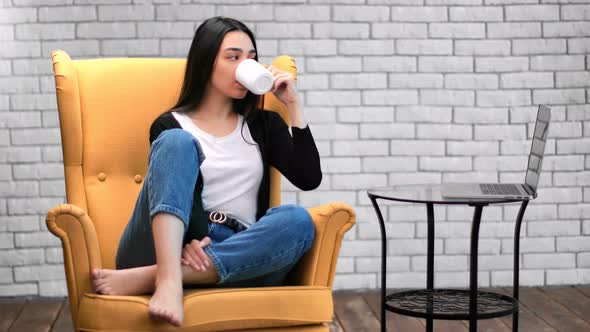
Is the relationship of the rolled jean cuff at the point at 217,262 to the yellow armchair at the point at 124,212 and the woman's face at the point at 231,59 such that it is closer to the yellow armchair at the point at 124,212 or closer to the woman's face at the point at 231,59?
the yellow armchair at the point at 124,212

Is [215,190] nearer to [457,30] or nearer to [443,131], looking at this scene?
[443,131]

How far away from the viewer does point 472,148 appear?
3799 millimetres

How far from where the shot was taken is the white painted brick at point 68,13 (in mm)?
3627

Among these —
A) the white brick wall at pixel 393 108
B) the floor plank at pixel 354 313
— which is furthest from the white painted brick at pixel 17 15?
the floor plank at pixel 354 313

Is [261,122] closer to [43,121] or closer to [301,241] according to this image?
[301,241]

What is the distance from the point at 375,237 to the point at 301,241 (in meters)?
1.63

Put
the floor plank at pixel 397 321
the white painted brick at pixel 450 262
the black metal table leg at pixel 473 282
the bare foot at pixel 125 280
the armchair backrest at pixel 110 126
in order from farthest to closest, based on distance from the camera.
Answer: the white painted brick at pixel 450 262
the floor plank at pixel 397 321
the armchair backrest at pixel 110 126
the black metal table leg at pixel 473 282
the bare foot at pixel 125 280

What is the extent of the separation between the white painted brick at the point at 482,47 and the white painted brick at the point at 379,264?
92 cm

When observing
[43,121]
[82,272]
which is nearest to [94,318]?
[82,272]

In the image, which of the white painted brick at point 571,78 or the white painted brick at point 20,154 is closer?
the white painted brick at point 20,154

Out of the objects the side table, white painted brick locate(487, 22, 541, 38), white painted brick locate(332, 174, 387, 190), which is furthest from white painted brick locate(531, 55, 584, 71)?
the side table

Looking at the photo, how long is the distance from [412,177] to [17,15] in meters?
1.79

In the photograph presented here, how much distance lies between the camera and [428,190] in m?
2.57

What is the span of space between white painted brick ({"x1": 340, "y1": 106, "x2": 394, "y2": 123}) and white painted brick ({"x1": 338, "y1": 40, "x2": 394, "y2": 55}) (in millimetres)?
235
